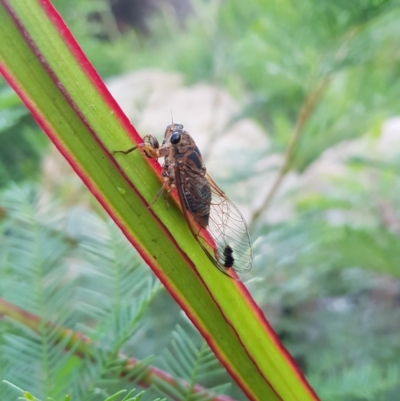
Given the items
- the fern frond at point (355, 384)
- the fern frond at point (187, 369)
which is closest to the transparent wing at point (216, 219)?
the fern frond at point (187, 369)

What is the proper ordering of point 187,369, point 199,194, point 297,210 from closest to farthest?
point 187,369
point 199,194
point 297,210

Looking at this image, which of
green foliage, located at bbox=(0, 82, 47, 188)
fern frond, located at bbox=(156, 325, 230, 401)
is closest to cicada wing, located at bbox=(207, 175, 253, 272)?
fern frond, located at bbox=(156, 325, 230, 401)

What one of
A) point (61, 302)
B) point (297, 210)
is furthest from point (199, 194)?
point (297, 210)

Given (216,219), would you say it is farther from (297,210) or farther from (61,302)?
(297,210)

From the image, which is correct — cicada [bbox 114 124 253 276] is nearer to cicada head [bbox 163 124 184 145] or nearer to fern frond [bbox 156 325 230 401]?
cicada head [bbox 163 124 184 145]

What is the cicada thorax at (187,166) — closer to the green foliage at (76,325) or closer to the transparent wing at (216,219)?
the transparent wing at (216,219)

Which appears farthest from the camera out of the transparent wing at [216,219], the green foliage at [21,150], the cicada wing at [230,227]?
the green foliage at [21,150]
